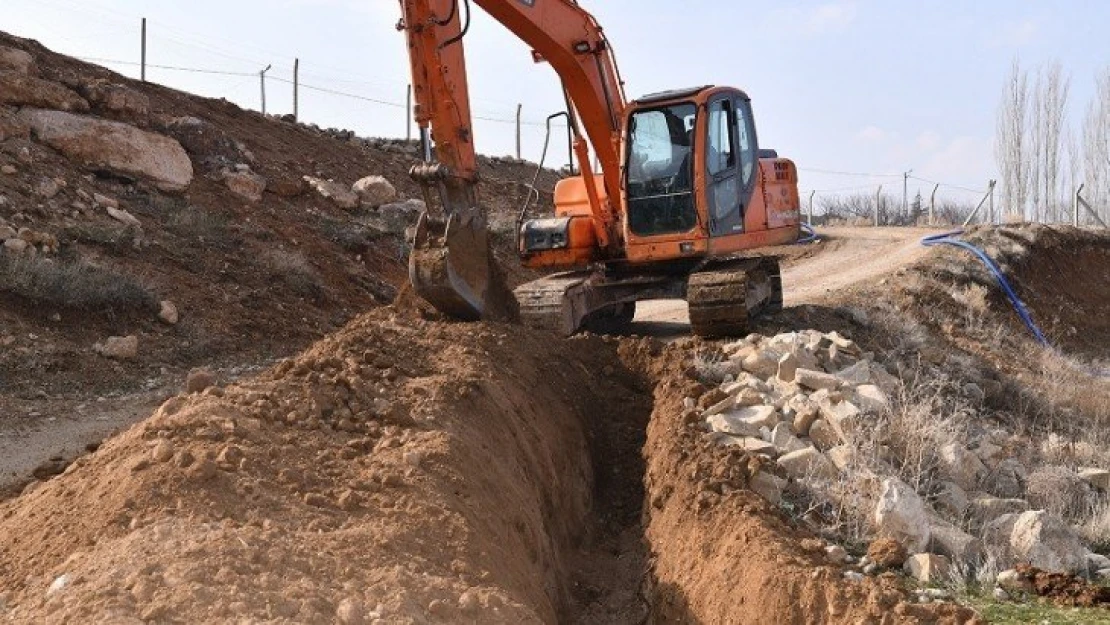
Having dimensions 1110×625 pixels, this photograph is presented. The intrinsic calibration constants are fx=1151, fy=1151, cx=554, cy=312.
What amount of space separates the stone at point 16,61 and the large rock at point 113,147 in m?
1.03

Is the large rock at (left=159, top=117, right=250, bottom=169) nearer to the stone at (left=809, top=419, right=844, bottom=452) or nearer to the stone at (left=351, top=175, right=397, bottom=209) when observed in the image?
the stone at (left=351, top=175, right=397, bottom=209)

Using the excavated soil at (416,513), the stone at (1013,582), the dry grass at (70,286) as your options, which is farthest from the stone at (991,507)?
the dry grass at (70,286)

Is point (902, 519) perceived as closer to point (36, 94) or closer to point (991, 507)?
point (991, 507)

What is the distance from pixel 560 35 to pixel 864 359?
4.26 meters

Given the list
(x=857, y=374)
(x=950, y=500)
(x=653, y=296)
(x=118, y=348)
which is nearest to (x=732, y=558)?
(x=950, y=500)

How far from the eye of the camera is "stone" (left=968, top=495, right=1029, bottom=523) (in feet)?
25.9

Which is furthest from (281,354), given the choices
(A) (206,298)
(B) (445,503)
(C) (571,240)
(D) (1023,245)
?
(D) (1023,245)

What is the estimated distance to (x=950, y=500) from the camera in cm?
796

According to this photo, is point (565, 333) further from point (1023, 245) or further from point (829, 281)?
point (1023, 245)

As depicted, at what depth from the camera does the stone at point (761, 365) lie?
9.56 metres

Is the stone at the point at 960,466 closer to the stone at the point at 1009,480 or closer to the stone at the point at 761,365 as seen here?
the stone at the point at 1009,480

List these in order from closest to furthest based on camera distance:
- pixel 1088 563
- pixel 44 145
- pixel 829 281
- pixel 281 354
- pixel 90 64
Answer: pixel 1088 563 < pixel 281 354 < pixel 44 145 < pixel 829 281 < pixel 90 64

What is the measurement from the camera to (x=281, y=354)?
13.5 meters

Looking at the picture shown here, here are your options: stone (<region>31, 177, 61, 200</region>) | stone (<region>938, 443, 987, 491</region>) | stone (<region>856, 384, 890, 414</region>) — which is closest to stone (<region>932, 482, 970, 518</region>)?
stone (<region>938, 443, 987, 491</region>)
